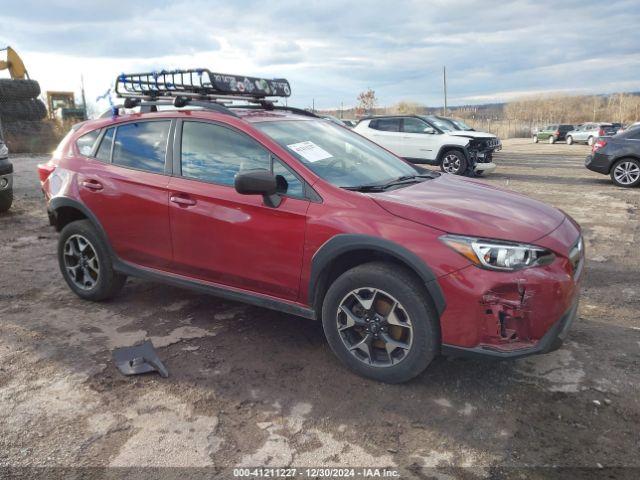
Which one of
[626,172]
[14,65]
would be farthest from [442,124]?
[14,65]

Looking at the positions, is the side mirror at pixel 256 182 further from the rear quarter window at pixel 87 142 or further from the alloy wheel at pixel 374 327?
the rear quarter window at pixel 87 142

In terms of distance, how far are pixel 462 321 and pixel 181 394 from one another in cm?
171

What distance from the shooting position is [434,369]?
3348 mm

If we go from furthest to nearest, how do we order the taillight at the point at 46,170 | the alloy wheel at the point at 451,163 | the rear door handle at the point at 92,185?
the alloy wheel at the point at 451,163, the taillight at the point at 46,170, the rear door handle at the point at 92,185

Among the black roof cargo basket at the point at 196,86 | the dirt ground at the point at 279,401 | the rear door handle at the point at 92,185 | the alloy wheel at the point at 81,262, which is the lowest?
the dirt ground at the point at 279,401

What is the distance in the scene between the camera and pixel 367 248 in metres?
3.03

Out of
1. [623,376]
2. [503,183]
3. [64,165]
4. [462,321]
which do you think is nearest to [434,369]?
[462,321]

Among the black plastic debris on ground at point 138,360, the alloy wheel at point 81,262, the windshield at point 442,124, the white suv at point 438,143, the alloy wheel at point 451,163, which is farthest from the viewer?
the windshield at point 442,124

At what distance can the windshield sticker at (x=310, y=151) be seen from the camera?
3504 millimetres

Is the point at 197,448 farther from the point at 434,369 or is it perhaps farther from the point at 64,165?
the point at 64,165

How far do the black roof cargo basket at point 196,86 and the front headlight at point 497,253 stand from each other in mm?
2445

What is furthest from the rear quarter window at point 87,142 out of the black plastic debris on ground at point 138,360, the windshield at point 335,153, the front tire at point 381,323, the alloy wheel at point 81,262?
the front tire at point 381,323

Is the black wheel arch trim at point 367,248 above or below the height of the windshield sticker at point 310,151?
below

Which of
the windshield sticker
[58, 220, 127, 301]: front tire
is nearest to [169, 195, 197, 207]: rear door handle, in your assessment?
the windshield sticker
